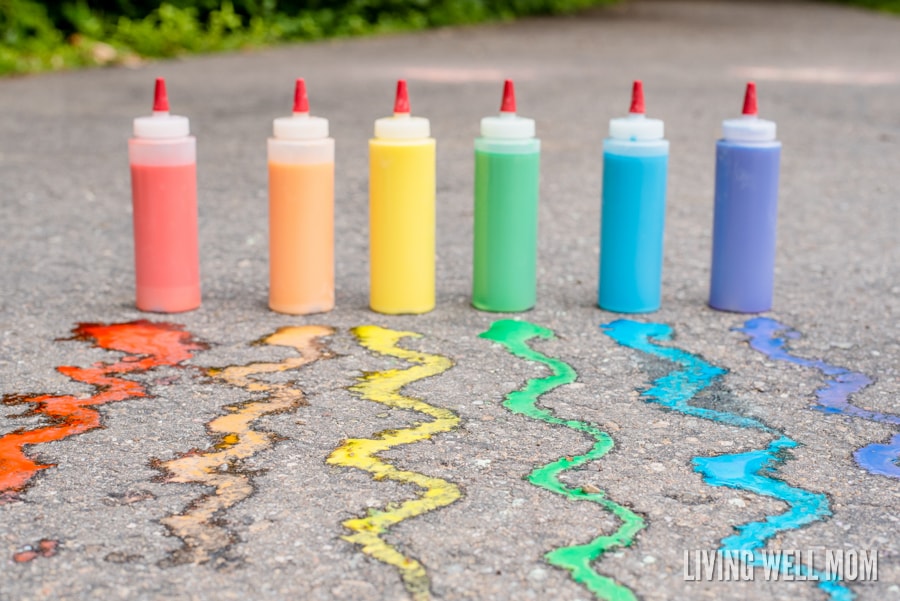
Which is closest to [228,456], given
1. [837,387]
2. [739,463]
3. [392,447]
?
[392,447]

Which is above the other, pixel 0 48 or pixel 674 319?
pixel 0 48

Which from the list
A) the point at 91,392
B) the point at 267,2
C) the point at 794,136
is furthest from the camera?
the point at 267,2

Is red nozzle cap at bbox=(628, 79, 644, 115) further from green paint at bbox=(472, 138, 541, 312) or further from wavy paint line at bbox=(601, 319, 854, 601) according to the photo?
wavy paint line at bbox=(601, 319, 854, 601)

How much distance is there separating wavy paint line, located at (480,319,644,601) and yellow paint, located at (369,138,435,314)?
29cm

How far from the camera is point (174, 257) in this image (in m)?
3.70

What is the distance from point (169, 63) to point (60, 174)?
3.42 m

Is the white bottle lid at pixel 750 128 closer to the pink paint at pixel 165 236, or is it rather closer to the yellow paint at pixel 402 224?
the yellow paint at pixel 402 224

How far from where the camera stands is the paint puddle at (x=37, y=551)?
220 centimetres

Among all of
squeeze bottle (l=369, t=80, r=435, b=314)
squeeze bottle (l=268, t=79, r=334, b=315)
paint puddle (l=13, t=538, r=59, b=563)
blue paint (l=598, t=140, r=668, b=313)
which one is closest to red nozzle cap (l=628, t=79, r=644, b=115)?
blue paint (l=598, t=140, r=668, b=313)

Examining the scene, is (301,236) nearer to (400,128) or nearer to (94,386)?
(400,128)

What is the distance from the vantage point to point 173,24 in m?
9.50

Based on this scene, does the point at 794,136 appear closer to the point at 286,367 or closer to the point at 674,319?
the point at 674,319

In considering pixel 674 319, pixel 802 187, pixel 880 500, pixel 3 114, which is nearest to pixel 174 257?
pixel 674 319

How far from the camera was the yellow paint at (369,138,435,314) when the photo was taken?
12.0 ft
